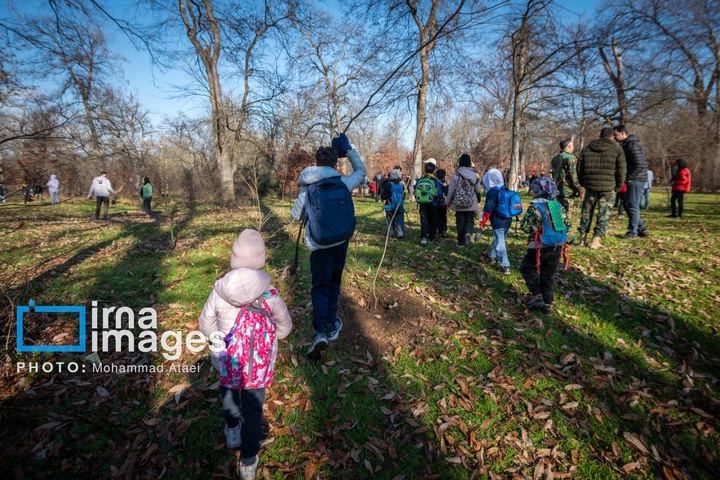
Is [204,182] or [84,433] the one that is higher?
[204,182]

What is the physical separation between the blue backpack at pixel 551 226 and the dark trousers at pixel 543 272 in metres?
0.13

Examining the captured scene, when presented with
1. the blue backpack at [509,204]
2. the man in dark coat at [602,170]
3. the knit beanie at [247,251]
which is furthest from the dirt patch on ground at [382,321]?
the man in dark coat at [602,170]

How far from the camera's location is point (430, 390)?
3078mm

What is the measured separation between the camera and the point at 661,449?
239cm

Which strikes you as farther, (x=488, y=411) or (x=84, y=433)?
(x=488, y=411)

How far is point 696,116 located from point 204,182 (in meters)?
20.1

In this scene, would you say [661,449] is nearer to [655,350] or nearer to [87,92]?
[655,350]

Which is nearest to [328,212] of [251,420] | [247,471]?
[251,420]

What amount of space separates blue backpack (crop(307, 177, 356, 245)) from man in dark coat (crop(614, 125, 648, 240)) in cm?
673

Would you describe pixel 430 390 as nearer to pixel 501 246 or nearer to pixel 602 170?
pixel 501 246

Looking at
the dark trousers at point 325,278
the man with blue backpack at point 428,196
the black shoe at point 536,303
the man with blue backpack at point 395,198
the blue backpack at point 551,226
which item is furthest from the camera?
the man with blue backpack at point 395,198

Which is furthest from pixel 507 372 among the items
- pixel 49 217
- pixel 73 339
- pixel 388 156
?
pixel 388 156

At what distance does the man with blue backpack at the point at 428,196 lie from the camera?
282 inches

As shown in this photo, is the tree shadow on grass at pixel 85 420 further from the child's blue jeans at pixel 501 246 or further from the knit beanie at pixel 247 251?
the child's blue jeans at pixel 501 246
